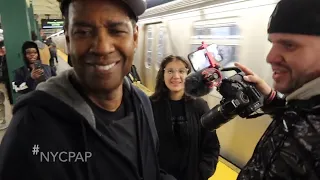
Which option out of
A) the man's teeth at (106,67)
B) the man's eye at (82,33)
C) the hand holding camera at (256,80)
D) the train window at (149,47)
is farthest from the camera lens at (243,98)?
the train window at (149,47)

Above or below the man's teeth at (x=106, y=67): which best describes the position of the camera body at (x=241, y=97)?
below

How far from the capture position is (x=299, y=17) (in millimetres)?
1102

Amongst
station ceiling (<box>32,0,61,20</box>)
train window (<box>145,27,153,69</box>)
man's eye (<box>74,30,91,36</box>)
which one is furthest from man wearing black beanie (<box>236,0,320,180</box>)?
station ceiling (<box>32,0,61,20</box>)

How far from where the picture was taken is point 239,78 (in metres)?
1.56

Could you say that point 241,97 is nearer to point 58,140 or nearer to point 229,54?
point 58,140

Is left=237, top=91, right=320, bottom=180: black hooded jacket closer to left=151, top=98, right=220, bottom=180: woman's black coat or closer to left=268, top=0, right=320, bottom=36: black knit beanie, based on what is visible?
left=268, top=0, right=320, bottom=36: black knit beanie

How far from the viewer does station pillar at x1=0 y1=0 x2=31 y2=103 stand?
18.3ft

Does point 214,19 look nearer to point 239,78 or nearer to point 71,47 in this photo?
point 239,78

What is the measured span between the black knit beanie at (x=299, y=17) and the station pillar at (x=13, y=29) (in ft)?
17.6

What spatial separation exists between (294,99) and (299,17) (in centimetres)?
31

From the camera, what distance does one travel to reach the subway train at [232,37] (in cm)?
300

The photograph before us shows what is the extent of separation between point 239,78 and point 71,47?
3.04ft

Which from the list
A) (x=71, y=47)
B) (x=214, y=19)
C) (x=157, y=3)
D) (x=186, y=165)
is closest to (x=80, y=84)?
(x=71, y=47)

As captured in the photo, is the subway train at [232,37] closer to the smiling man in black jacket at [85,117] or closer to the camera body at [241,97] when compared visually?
the camera body at [241,97]
